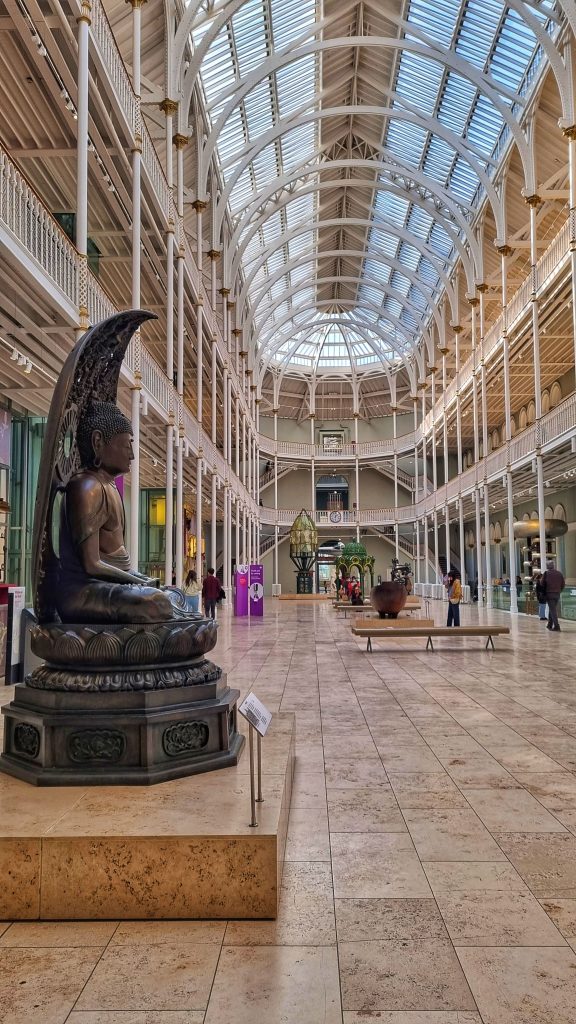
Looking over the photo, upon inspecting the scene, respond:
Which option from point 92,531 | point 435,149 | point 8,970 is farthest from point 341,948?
point 435,149

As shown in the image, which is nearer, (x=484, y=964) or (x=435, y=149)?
(x=484, y=964)

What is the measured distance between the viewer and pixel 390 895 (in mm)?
3221

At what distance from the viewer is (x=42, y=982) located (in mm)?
2508

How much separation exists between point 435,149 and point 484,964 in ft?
107

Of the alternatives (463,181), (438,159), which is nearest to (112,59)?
(438,159)

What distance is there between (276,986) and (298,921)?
1.68ft

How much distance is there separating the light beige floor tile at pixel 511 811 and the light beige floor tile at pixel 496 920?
898mm

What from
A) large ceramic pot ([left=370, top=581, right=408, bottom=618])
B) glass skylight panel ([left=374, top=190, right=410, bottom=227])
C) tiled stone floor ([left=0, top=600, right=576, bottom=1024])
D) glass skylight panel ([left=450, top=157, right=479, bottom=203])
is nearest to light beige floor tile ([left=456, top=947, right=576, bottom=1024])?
tiled stone floor ([left=0, top=600, right=576, bottom=1024])

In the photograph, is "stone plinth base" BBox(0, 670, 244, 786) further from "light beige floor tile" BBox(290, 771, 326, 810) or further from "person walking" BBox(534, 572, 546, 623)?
"person walking" BBox(534, 572, 546, 623)

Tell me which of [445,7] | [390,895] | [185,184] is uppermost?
[445,7]

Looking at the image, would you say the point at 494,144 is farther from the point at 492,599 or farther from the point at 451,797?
the point at 451,797

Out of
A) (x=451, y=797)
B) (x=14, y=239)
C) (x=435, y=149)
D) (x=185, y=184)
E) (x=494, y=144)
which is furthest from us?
(x=435, y=149)

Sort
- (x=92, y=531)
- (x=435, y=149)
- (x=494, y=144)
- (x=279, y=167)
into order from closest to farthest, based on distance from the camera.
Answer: (x=92, y=531) < (x=494, y=144) < (x=435, y=149) < (x=279, y=167)

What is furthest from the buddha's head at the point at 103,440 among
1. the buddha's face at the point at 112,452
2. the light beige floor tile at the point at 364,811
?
the light beige floor tile at the point at 364,811
